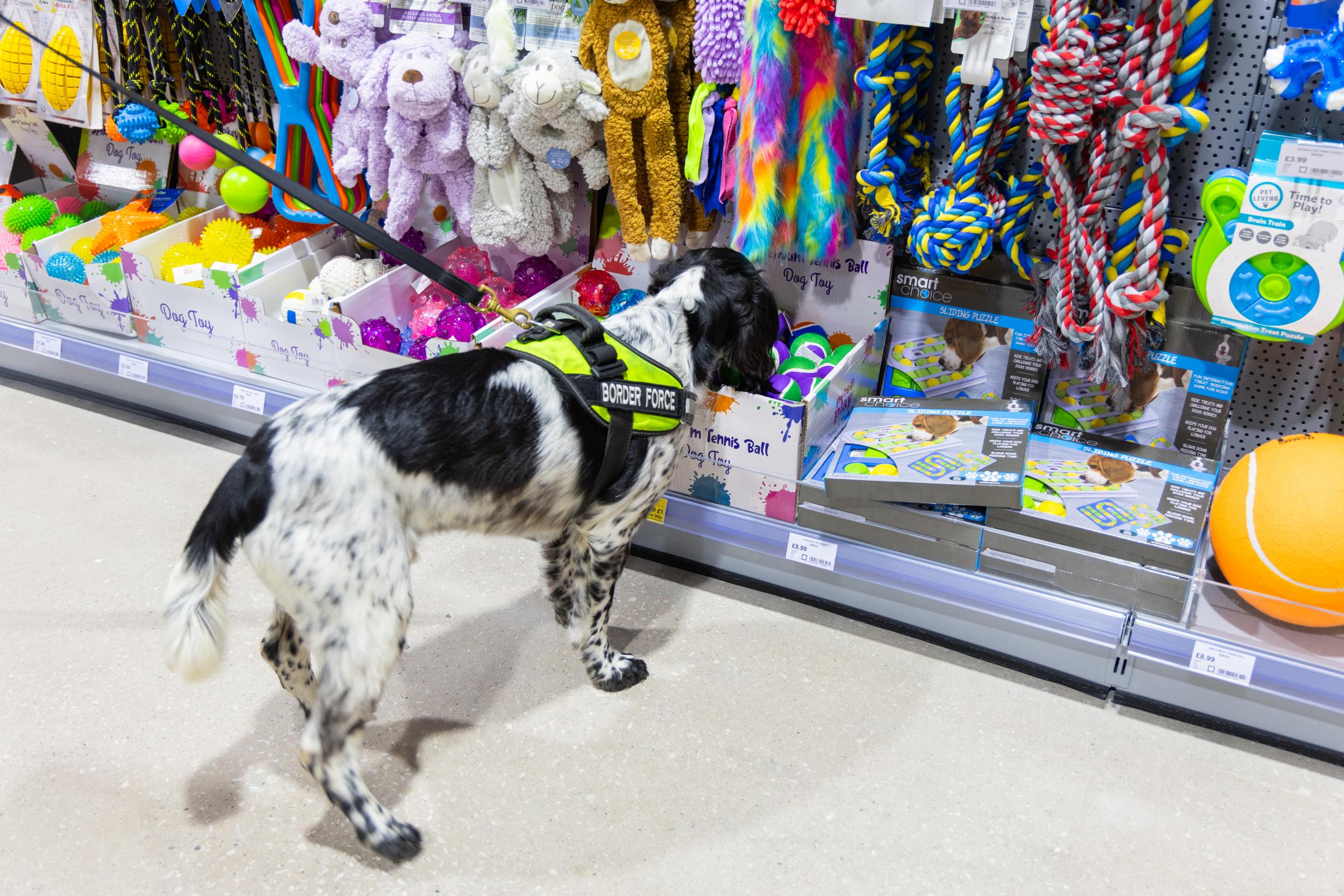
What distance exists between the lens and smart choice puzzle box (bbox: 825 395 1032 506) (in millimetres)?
2031

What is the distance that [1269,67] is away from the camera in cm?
172

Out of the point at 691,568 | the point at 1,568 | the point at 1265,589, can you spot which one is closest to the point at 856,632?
the point at 691,568

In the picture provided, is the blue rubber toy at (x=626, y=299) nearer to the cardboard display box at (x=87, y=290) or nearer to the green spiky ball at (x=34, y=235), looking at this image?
the cardboard display box at (x=87, y=290)

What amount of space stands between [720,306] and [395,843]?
1.16m

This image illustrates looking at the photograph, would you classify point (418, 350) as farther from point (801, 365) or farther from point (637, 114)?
point (801, 365)

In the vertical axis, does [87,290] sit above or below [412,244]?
below

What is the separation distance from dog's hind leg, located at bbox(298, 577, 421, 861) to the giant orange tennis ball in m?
1.55

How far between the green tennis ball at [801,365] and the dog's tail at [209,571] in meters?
1.30

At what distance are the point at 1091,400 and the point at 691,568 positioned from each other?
1057mm

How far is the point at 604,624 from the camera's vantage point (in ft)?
6.79

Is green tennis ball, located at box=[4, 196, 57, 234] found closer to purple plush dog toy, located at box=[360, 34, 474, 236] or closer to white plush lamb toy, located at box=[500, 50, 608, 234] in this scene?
purple plush dog toy, located at box=[360, 34, 474, 236]

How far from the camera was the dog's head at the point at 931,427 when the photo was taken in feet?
7.30

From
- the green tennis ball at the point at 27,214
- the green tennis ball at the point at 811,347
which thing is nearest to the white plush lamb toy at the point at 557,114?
the green tennis ball at the point at 811,347

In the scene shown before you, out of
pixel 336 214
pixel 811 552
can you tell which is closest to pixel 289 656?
pixel 336 214
